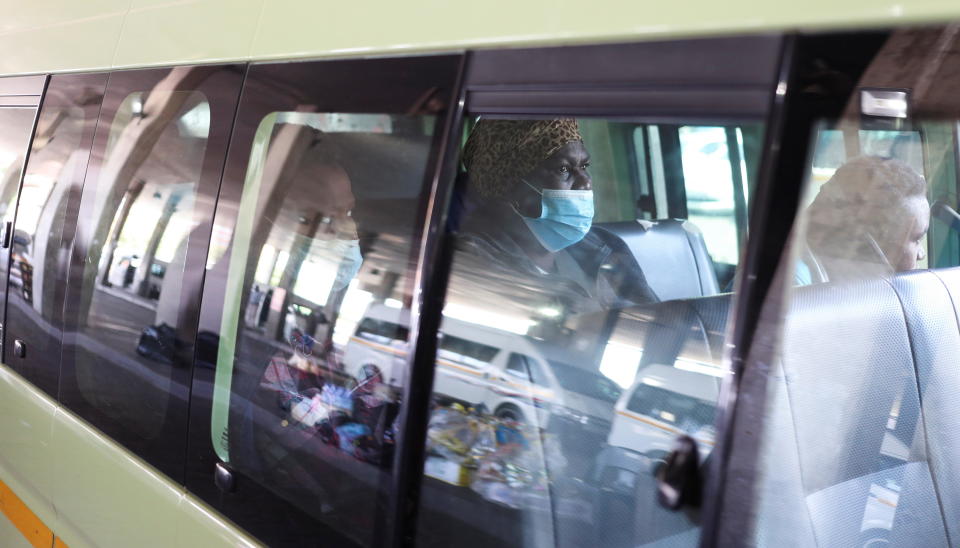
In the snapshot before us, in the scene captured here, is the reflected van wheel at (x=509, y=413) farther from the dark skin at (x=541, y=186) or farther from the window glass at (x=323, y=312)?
the dark skin at (x=541, y=186)

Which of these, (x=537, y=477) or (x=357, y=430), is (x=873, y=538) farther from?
(x=357, y=430)

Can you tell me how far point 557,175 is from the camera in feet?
6.23

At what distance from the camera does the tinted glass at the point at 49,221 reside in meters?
3.25

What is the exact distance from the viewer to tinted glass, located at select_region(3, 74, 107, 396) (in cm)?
325

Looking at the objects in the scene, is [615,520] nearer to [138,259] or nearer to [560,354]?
[560,354]

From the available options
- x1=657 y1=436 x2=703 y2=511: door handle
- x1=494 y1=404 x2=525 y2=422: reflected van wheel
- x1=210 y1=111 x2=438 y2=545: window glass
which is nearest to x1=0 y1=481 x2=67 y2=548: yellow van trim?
x1=210 y1=111 x2=438 y2=545: window glass

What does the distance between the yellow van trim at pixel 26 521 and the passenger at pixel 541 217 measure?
2.34m

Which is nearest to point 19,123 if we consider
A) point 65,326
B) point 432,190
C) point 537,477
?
point 65,326

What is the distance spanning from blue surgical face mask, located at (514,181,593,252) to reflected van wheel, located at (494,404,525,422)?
1.05 ft

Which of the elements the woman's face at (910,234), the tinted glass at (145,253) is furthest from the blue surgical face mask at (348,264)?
the woman's face at (910,234)

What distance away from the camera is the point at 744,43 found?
1269mm

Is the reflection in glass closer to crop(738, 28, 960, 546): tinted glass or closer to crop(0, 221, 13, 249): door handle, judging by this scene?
crop(0, 221, 13, 249): door handle

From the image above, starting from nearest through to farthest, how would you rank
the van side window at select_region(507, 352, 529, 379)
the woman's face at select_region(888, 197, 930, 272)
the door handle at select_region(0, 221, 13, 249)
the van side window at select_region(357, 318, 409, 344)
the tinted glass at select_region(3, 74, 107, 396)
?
the van side window at select_region(507, 352, 529, 379), the van side window at select_region(357, 318, 409, 344), the woman's face at select_region(888, 197, 930, 272), the tinted glass at select_region(3, 74, 107, 396), the door handle at select_region(0, 221, 13, 249)

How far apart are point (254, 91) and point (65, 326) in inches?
55.5
